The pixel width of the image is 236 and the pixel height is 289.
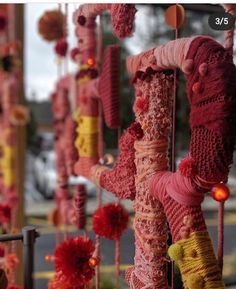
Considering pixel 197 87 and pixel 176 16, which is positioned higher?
pixel 176 16

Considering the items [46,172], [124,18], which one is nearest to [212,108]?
[124,18]

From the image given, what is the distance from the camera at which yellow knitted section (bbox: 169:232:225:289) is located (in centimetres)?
54

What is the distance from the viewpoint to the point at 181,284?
602mm

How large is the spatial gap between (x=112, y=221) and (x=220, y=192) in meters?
0.23

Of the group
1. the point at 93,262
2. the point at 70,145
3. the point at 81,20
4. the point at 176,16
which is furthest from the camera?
the point at 70,145

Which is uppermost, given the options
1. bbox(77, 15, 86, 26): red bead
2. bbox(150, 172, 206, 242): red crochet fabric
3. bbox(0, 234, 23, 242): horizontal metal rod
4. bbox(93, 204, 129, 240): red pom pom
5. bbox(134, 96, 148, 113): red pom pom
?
bbox(77, 15, 86, 26): red bead

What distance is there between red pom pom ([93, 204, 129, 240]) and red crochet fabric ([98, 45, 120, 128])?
137 millimetres

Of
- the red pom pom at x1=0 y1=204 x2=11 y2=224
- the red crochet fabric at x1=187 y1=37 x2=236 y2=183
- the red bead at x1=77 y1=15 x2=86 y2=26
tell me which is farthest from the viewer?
the red pom pom at x1=0 y1=204 x2=11 y2=224

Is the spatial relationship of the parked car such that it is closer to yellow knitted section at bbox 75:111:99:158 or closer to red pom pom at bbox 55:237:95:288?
yellow knitted section at bbox 75:111:99:158

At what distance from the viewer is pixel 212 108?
0.51m

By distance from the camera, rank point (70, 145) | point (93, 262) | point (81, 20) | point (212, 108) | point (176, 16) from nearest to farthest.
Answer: point (212, 108), point (176, 16), point (93, 262), point (81, 20), point (70, 145)

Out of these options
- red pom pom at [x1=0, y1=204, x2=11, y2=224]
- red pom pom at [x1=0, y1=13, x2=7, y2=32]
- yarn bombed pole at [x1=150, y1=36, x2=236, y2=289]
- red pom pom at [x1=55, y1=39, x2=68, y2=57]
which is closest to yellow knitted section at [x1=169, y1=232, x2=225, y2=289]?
yarn bombed pole at [x1=150, y1=36, x2=236, y2=289]

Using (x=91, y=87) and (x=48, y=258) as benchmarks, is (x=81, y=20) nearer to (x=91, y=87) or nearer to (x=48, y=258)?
(x=91, y=87)

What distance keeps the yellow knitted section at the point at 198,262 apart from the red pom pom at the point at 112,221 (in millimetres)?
169
